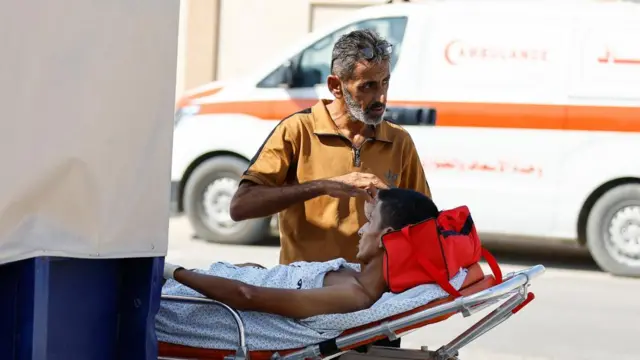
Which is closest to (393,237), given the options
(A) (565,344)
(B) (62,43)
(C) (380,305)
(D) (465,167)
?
(C) (380,305)

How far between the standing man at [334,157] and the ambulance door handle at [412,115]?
5561mm

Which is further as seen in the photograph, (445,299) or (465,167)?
(465,167)

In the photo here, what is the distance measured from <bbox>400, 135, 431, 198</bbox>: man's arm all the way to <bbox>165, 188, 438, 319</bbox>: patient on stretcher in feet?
1.49

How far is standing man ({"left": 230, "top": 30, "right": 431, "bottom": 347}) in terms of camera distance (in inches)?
162

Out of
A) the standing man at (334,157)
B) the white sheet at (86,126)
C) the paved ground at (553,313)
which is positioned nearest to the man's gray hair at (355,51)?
the standing man at (334,157)

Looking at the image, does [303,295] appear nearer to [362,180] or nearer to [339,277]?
[339,277]

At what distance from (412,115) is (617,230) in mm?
1973

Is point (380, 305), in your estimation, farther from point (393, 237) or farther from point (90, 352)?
point (90, 352)

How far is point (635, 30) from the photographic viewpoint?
9617 millimetres

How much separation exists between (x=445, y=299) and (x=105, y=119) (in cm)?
120

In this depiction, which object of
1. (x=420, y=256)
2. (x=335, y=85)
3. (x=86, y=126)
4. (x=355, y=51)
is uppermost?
(x=355, y=51)

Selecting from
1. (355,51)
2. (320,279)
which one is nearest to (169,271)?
(320,279)

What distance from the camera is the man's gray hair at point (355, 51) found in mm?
4133

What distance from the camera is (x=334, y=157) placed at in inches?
166
